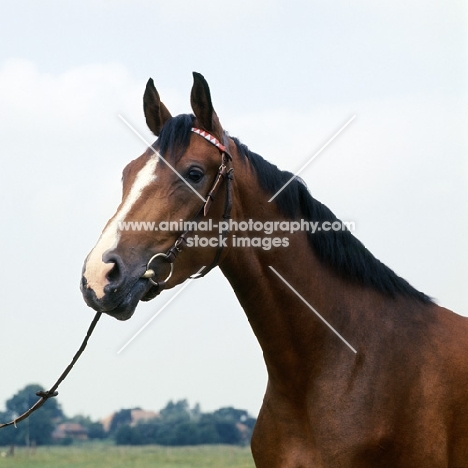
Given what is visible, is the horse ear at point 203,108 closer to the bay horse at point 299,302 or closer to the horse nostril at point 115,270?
the bay horse at point 299,302

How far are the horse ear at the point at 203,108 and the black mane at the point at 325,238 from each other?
29 centimetres

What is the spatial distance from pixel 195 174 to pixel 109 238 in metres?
0.74

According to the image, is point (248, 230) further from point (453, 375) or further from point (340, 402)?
point (453, 375)

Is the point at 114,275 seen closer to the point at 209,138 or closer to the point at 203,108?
the point at 209,138

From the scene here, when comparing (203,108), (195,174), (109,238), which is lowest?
(109,238)

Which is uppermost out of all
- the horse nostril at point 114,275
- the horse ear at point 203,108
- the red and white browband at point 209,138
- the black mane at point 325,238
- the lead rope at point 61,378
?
the horse ear at point 203,108

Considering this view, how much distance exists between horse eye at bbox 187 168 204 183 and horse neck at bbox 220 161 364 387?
12.9 inches

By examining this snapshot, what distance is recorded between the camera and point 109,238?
3.98m

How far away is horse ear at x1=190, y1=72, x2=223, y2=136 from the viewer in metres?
4.49

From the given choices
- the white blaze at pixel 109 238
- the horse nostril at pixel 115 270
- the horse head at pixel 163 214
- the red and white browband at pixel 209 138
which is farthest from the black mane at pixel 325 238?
the horse nostril at pixel 115 270

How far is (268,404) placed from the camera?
475 cm

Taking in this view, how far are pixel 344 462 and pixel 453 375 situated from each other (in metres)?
1.03

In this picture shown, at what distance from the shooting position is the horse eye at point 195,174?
4348 mm

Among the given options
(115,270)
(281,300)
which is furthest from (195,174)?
(281,300)
